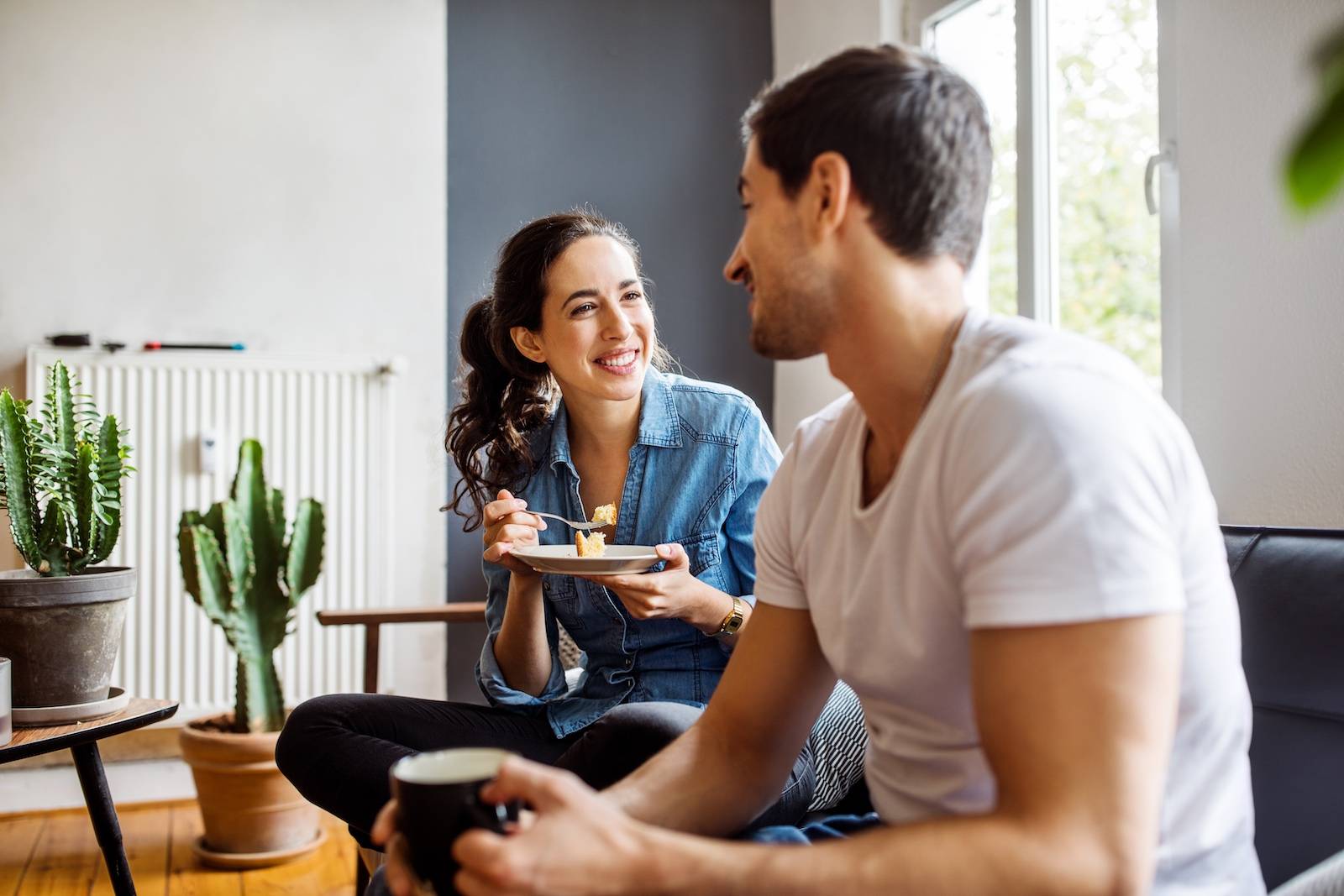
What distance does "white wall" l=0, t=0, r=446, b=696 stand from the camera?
3.01 m

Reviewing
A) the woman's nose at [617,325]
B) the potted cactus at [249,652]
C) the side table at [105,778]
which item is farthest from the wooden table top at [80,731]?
the woman's nose at [617,325]

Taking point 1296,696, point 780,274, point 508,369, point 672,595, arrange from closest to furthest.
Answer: point 780,274, point 1296,696, point 672,595, point 508,369

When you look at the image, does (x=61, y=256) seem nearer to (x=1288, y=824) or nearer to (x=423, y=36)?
(x=423, y=36)

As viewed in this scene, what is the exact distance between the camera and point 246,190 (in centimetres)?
316

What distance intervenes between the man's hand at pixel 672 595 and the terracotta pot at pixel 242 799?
1443mm

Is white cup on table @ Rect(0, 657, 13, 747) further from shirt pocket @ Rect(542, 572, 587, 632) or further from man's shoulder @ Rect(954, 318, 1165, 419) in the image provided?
man's shoulder @ Rect(954, 318, 1165, 419)

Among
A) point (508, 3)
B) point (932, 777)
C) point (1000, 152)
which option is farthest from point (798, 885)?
point (508, 3)

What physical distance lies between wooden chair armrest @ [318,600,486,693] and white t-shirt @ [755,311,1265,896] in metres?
1.21

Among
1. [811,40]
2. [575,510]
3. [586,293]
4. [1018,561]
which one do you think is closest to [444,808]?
[1018,561]

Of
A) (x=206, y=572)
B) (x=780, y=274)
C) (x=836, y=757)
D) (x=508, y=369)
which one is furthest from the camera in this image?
(x=206, y=572)

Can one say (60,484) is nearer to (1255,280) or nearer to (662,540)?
(662,540)

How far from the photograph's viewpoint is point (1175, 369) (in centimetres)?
214

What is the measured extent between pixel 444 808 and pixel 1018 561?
0.43 meters

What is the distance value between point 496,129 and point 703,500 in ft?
6.46
